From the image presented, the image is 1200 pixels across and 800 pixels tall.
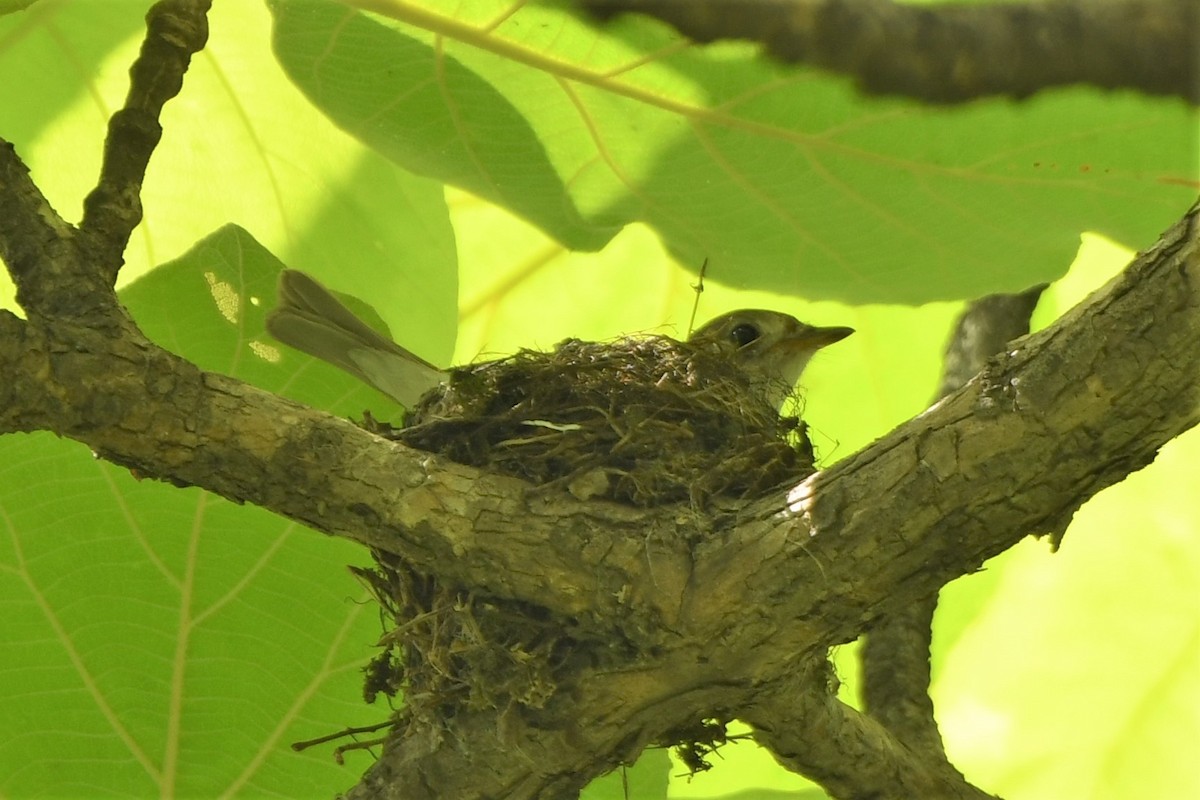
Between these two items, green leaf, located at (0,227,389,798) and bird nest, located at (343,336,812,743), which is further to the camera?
green leaf, located at (0,227,389,798)

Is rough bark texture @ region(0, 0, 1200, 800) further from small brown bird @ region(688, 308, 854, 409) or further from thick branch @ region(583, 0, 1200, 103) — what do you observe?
small brown bird @ region(688, 308, 854, 409)

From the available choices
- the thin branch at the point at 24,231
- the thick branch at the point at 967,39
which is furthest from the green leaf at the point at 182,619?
the thick branch at the point at 967,39

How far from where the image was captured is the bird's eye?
10.8ft

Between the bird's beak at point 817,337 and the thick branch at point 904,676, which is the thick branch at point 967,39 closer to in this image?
the thick branch at point 904,676

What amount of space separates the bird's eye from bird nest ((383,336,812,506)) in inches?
12.0

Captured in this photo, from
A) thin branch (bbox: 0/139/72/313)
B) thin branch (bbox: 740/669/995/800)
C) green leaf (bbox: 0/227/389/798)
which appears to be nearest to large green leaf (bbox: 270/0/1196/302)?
green leaf (bbox: 0/227/389/798)

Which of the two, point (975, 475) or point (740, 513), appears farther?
point (740, 513)

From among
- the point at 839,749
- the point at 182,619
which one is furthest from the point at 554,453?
the point at 182,619

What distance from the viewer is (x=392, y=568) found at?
2.38 metres

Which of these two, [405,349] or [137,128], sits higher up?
[405,349]

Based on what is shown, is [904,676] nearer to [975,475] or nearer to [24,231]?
[975,475]

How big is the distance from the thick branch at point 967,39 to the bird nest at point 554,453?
26.0 inches

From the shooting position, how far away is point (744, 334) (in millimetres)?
3305

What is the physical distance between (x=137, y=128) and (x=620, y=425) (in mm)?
948
